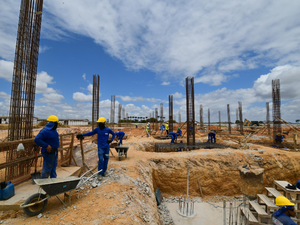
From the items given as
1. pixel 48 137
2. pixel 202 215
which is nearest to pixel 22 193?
pixel 48 137

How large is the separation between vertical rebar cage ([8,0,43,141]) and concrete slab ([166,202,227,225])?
6.56 metres

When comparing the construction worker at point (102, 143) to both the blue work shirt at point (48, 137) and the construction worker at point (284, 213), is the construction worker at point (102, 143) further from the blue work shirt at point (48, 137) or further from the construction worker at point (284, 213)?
the construction worker at point (284, 213)

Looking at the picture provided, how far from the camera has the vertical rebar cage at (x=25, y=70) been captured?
14.8 feet

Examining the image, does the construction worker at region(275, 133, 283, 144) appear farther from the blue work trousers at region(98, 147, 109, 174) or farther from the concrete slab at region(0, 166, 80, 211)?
the concrete slab at region(0, 166, 80, 211)

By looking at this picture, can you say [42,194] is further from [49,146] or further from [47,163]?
[49,146]

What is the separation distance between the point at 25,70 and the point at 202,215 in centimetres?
876

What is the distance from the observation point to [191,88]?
1079 cm

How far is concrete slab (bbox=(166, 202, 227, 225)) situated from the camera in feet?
21.3

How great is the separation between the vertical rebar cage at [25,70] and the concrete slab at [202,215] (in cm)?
656

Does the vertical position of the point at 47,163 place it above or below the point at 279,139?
above

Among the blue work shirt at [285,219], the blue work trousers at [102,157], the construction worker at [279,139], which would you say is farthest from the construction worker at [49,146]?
the construction worker at [279,139]

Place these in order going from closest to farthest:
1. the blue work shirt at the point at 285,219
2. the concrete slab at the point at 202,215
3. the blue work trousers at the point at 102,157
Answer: the blue work shirt at the point at 285,219
the blue work trousers at the point at 102,157
the concrete slab at the point at 202,215

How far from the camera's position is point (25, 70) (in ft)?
15.5

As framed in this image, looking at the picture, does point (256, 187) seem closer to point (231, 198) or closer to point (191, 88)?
point (231, 198)
